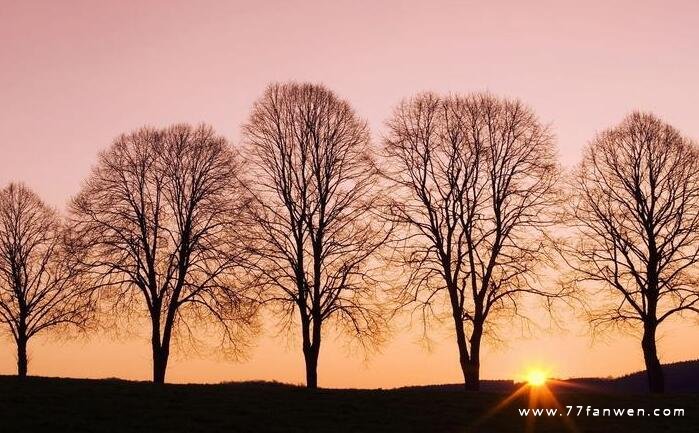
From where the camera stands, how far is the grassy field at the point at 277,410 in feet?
84.8

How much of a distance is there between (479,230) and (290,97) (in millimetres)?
11480

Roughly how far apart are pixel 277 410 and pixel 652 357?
20.8 m

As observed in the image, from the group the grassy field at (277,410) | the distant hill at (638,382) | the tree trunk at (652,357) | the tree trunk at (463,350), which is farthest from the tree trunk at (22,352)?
the tree trunk at (652,357)

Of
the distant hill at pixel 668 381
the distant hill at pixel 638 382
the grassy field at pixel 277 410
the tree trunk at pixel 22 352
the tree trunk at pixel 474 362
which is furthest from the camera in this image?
the distant hill at pixel 668 381

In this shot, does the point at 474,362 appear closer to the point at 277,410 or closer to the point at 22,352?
the point at 277,410

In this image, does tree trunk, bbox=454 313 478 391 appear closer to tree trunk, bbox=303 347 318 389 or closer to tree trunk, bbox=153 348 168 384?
tree trunk, bbox=303 347 318 389

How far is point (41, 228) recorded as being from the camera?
54.0m

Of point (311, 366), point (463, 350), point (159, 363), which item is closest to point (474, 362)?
point (463, 350)

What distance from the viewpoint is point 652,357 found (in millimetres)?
40625

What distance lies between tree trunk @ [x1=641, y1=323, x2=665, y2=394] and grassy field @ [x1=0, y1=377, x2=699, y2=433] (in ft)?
18.1

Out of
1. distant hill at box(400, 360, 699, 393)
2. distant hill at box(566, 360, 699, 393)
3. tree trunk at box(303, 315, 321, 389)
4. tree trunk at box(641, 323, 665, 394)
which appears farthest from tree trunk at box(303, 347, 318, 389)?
distant hill at box(566, 360, 699, 393)

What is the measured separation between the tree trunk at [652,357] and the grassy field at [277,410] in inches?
217

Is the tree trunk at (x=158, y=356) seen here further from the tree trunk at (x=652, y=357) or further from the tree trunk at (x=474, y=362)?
the tree trunk at (x=652, y=357)

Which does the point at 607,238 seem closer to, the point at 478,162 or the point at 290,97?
the point at 478,162
